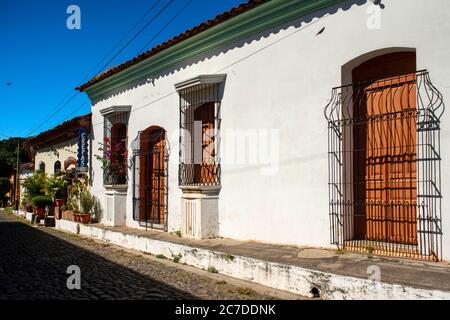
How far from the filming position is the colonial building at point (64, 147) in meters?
13.1

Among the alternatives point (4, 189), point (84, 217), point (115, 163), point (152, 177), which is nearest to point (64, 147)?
point (84, 217)

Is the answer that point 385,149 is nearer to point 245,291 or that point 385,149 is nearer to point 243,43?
point 245,291

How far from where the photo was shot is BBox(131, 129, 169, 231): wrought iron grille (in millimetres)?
10062

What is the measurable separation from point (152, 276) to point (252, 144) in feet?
8.87

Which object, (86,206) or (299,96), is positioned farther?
(86,206)

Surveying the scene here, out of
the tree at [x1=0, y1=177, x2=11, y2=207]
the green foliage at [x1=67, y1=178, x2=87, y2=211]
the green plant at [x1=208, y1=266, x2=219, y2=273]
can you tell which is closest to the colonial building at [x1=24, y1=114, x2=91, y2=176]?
the green foliage at [x1=67, y1=178, x2=87, y2=211]

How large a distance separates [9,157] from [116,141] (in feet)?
106

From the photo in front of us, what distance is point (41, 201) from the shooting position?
1500cm

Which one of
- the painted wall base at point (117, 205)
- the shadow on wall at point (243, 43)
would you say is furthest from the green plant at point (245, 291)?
the painted wall base at point (117, 205)

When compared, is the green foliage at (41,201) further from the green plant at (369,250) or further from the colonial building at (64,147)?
the green plant at (369,250)

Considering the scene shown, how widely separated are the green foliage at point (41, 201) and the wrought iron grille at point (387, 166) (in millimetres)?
12036

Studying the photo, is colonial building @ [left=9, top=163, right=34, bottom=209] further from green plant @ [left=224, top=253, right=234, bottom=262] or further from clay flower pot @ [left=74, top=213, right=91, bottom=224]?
green plant @ [left=224, top=253, right=234, bottom=262]

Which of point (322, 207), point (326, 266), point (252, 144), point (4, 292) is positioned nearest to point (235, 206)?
point (252, 144)
